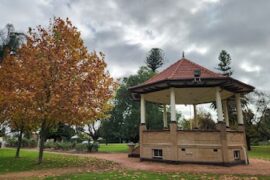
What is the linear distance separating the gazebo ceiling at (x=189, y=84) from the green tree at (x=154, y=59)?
1151 inches

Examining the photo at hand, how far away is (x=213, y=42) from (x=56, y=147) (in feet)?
94.6

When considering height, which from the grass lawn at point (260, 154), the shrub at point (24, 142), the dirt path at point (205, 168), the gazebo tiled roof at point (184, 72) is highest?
the gazebo tiled roof at point (184, 72)

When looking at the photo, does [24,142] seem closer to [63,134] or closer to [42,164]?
[63,134]

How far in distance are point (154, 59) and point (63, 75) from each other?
120ft

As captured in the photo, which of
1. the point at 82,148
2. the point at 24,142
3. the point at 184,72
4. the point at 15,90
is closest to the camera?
the point at 15,90

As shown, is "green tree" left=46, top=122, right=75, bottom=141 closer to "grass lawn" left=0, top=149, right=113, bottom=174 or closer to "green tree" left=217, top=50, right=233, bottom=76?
"green tree" left=217, top=50, right=233, bottom=76

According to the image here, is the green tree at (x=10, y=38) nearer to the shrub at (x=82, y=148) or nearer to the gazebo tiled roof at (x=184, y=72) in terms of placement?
the shrub at (x=82, y=148)

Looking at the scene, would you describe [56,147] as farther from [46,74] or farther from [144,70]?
[46,74]

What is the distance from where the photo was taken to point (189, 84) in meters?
17.9

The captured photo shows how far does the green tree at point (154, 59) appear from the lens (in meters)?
52.0

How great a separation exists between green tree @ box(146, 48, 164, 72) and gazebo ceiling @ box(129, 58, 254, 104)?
29.2 m

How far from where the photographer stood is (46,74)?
16.7m

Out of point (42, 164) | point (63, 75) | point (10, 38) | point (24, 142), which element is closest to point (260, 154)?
point (42, 164)

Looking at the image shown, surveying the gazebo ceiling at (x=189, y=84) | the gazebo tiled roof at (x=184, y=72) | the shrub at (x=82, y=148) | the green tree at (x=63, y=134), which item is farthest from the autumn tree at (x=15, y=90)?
the green tree at (x=63, y=134)
